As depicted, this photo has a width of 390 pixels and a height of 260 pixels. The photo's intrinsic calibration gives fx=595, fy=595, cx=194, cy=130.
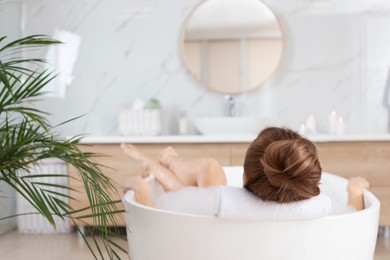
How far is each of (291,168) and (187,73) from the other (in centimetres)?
285

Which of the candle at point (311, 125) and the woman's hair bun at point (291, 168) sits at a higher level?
the woman's hair bun at point (291, 168)

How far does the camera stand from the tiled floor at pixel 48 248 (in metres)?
3.41

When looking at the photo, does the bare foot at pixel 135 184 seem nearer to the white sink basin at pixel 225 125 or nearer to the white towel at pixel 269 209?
the white towel at pixel 269 209

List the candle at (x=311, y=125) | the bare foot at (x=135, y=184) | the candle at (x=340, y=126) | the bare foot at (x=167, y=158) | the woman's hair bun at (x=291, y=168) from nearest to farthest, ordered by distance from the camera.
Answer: the woman's hair bun at (x=291, y=168) → the bare foot at (x=135, y=184) → the bare foot at (x=167, y=158) → the candle at (x=340, y=126) → the candle at (x=311, y=125)

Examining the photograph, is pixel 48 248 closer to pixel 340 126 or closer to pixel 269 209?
pixel 340 126

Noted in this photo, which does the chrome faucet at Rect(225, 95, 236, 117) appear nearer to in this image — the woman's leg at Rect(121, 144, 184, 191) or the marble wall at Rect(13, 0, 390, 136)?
the marble wall at Rect(13, 0, 390, 136)

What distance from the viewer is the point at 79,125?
4461mm

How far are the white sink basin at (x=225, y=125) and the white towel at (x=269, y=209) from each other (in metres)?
2.47

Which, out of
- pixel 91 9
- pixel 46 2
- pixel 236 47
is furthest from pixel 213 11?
pixel 46 2

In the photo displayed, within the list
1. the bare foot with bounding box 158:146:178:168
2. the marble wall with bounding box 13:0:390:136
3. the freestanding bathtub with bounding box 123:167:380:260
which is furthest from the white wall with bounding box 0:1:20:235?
the freestanding bathtub with bounding box 123:167:380:260

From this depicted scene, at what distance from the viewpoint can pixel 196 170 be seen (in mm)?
2695

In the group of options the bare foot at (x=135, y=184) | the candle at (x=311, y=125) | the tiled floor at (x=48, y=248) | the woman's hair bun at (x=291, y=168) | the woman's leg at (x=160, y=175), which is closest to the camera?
the woman's hair bun at (x=291, y=168)

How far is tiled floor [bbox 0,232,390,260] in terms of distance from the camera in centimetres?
341

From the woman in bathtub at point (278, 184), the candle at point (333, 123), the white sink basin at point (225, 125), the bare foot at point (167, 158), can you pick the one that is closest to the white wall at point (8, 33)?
the white sink basin at point (225, 125)
